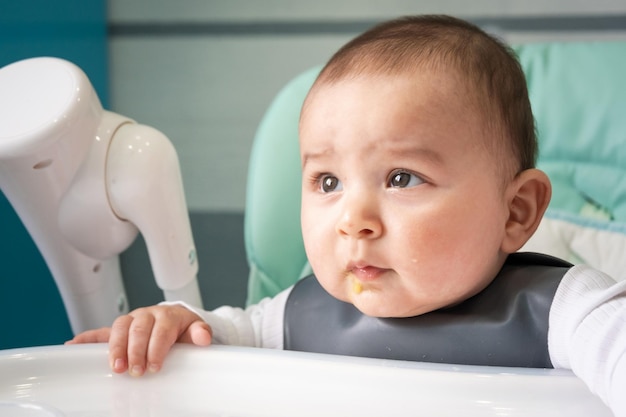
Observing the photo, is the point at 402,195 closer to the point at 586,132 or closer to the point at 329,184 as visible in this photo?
the point at 329,184

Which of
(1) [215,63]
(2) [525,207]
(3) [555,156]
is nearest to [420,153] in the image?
(2) [525,207]

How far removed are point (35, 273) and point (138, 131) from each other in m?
0.51

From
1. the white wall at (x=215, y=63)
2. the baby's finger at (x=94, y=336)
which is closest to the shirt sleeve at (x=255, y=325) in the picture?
the baby's finger at (x=94, y=336)

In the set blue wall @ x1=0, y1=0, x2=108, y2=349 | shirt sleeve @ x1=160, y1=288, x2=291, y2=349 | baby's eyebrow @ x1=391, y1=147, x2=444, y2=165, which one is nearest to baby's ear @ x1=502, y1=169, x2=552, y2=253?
baby's eyebrow @ x1=391, y1=147, x2=444, y2=165

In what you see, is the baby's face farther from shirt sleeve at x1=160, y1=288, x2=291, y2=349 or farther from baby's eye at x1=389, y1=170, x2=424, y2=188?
Result: shirt sleeve at x1=160, y1=288, x2=291, y2=349

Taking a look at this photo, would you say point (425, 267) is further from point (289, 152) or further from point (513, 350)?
point (289, 152)

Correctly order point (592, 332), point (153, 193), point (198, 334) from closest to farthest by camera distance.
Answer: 1. point (592, 332)
2. point (198, 334)
3. point (153, 193)

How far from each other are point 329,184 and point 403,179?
0.07 m

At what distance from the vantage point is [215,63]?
5.71 ft

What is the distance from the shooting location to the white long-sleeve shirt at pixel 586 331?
1.84 feet

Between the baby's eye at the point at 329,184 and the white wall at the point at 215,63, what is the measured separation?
988 mm

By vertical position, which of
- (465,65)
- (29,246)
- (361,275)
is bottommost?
(29,246)

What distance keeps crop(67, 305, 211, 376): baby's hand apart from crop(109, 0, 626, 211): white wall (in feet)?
3.33

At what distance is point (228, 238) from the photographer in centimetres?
184
